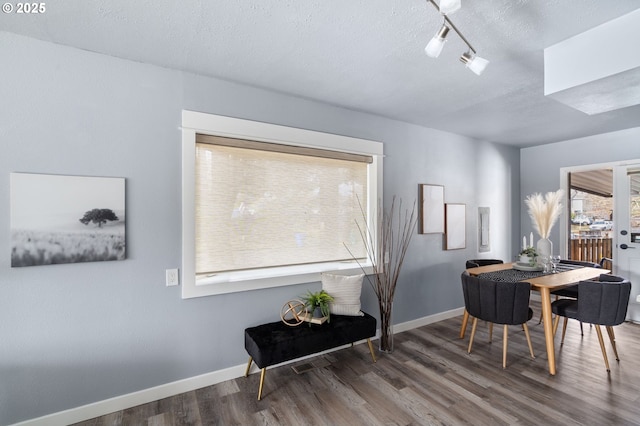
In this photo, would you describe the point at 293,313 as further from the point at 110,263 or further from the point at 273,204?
the point at 110,263

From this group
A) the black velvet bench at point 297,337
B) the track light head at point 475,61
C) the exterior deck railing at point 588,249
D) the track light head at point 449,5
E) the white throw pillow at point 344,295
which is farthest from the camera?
the exterior deck railing at point 588,249

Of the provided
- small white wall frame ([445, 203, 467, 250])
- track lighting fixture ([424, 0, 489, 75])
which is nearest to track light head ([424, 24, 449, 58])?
track lighting fixture ([424, 0, 489, 75])

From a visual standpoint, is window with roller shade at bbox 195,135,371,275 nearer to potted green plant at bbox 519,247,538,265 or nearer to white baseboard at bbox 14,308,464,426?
white baseboard at bbox 14,308,464,426

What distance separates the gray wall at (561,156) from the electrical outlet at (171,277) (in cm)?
547

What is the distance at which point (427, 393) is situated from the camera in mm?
2340

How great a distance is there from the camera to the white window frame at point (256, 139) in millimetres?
2373

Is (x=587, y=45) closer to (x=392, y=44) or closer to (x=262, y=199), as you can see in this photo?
(x=392, y=44)

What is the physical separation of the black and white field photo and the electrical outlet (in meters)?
0.35

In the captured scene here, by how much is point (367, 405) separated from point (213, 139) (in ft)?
8.19

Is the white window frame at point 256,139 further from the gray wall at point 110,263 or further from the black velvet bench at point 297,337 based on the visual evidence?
the black velvet bench at point 297,337

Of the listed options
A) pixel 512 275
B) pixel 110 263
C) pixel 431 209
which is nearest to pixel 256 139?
pixel 110 263

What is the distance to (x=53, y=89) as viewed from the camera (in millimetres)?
1976

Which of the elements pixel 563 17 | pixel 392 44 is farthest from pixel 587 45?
pixel 392 44

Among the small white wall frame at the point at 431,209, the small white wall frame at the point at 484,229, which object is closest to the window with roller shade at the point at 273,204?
the small white wall frame at the point at 431,209
